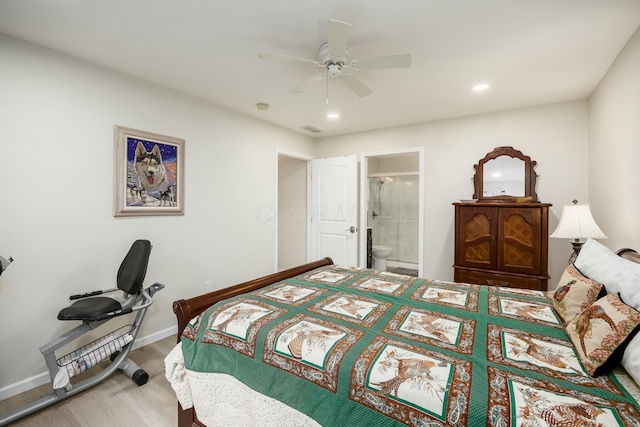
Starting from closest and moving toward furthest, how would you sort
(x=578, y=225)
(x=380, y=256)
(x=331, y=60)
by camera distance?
(x=331, y=60)
(x=578, y=225)
(x=380, y=256)

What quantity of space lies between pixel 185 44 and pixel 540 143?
371 cm

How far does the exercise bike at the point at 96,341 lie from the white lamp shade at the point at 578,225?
11.4 ft

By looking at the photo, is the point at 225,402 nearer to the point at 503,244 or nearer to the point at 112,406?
the point at 112,406

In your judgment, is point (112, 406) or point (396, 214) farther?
point (396, 214)

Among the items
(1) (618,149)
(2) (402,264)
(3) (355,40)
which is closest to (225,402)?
(3) (355,40)

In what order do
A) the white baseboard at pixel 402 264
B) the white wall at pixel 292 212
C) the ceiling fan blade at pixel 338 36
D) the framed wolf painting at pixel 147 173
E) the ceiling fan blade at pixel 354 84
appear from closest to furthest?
the ceiling fan blade at pixel 338 36
the ceiling fan blade at pixel 354 84
the framed wolf painting at pixel 147 173
the white wall at pixel 292 212
the white baseboard at pixel 402 264

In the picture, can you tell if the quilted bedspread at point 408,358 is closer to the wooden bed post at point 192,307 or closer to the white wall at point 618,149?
the wooden bed post at point 192,307

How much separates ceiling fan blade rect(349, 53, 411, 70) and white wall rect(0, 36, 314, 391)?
2013mm

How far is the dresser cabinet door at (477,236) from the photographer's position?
9.96ft

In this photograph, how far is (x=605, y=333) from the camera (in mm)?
1056

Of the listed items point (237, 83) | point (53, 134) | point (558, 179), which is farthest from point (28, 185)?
point (558, 179)

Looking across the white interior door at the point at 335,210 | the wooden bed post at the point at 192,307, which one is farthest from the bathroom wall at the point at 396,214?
the wooden bed post at the point at 192,307

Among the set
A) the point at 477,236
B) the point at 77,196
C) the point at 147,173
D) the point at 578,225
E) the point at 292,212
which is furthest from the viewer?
the point at 292,212

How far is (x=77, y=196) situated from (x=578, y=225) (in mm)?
4128
